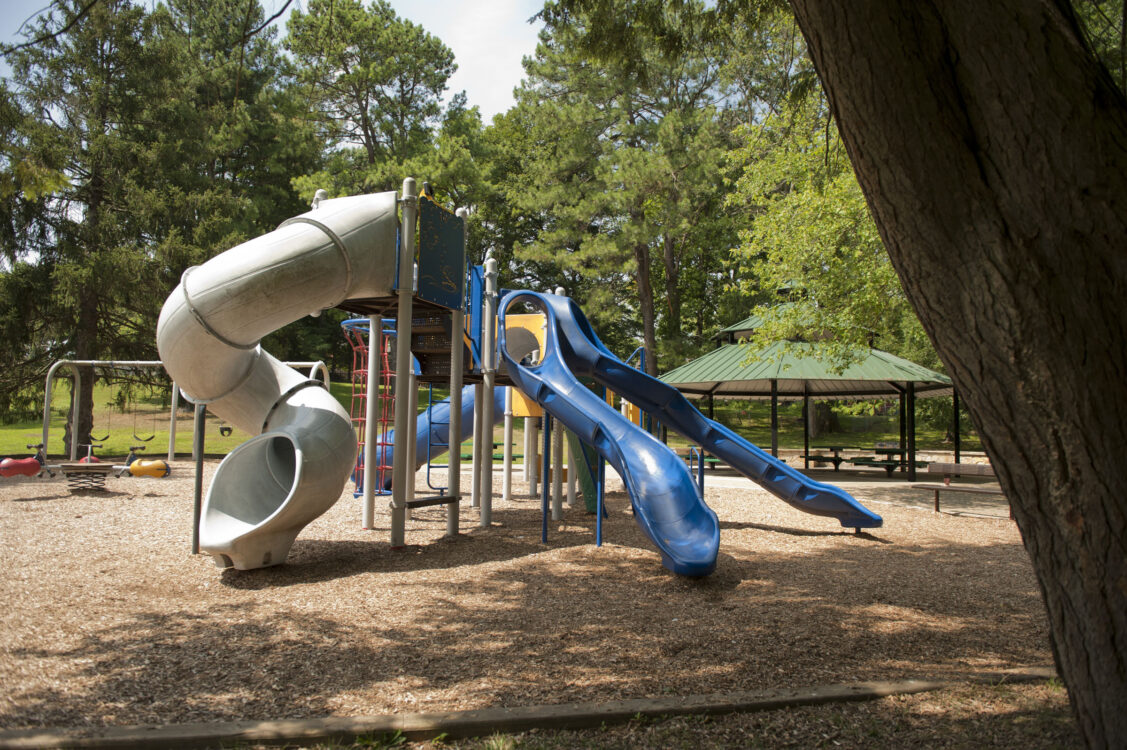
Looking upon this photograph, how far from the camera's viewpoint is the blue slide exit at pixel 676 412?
9.84m

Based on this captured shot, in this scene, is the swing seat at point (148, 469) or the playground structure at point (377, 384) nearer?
the playground structure at point (377, 384)

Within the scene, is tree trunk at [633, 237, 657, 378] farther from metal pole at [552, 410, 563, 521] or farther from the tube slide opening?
the tube slide opening

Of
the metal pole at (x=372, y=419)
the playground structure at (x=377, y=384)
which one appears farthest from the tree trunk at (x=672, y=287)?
the metal pole at (x=372, y=419)

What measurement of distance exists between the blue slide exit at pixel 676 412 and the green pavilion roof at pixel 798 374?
18.1ft

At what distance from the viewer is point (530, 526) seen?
9938mm

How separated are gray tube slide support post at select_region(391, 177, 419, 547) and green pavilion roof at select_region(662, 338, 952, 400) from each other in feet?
29.4

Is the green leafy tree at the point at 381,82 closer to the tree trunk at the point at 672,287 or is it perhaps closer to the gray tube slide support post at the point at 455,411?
the tree trunk at the point at 672,287

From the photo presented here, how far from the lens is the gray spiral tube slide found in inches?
263

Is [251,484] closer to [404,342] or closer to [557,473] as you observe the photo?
[404,342]

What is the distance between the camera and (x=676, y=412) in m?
10.0

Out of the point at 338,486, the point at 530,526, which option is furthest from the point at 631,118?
the point at 338,486

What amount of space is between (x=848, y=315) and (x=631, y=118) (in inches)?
770

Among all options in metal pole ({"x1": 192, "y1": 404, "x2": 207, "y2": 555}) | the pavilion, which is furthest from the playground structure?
the pavilion

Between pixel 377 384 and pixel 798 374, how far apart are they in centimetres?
1141
